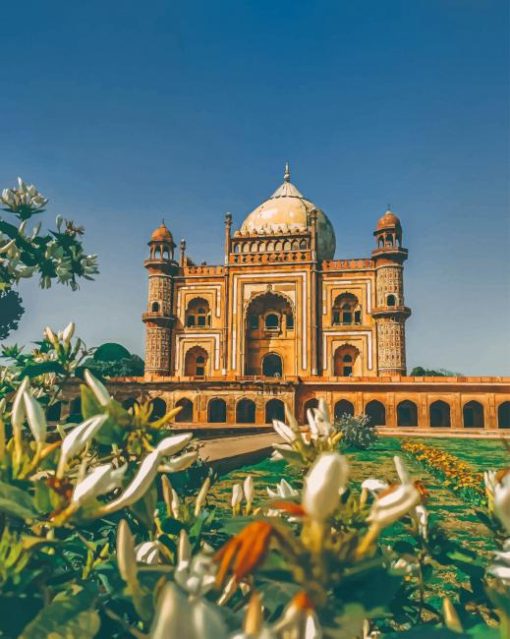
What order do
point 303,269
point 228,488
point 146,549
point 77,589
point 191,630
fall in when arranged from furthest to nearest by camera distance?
point 303,269 < point 228,488 < point 146,549 < point 77,589 < point 191,630

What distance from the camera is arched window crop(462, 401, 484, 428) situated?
2210 centimetres

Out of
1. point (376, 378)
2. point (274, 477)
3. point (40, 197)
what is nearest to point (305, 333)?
point (376, 378)

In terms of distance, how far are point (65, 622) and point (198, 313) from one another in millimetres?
27140

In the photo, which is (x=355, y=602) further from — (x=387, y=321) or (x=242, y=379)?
(x=387, y=321)

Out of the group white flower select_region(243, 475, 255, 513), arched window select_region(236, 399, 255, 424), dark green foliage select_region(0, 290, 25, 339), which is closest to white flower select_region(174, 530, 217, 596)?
white flower select_region(243, 475, 255, 513)

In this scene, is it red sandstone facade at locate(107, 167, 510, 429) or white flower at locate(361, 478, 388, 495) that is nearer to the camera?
white flower at locate(361, 478, 388, 495)

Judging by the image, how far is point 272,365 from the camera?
27000mm

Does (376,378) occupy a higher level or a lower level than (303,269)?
lower

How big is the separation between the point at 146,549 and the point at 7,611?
30 cm

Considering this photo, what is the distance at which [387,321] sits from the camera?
80.1 feet

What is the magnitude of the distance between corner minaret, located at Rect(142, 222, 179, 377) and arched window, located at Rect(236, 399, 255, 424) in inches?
237

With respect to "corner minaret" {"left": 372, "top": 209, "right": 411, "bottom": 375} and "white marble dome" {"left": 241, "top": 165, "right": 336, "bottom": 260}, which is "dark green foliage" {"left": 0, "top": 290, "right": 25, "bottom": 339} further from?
"corner minaret" {"left": 372, "top": 209, "right": 411, "bottom": 375}

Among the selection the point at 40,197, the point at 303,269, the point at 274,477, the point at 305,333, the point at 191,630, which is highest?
the point at 303,269

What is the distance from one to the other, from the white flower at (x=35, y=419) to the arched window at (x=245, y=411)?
2120cm
